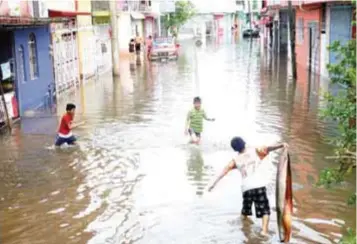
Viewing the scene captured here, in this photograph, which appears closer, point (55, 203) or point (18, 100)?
point (55, 203)

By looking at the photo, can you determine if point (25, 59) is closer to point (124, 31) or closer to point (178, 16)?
point (124, 31)

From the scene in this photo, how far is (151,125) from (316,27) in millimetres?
15075

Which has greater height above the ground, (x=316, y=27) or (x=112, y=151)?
(x=316, y=27)

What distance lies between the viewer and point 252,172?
8.31 meters

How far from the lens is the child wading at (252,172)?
8.29m

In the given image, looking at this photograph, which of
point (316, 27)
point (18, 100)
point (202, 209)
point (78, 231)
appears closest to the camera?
point (78, 231)

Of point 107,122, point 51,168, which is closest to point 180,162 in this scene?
point 51,168

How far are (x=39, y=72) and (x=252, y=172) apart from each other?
580 inches

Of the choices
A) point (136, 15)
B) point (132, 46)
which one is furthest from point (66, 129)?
point (136, 15)

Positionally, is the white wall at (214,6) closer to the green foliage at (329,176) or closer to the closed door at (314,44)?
the closed door at (314,44)

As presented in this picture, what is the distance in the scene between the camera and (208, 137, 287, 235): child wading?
27.2 ft

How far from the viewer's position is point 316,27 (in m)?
29.4

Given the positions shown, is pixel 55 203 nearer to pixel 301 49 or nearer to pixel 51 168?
pixel 51 168

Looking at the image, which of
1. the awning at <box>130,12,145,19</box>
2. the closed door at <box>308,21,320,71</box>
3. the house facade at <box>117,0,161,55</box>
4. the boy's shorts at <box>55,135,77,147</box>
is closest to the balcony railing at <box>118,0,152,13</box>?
the house facade at <box>117,0,161,55</box>
